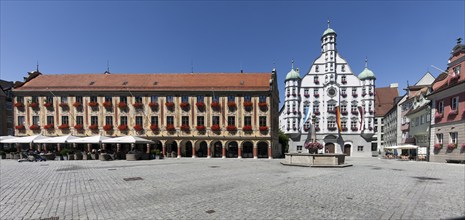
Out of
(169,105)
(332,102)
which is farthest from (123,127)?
(332,102)

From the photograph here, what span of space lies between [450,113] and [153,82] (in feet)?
124

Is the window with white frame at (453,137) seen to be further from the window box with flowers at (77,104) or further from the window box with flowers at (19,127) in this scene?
the window box with flowers at (19,127)

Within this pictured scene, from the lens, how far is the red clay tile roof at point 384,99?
62344 mm

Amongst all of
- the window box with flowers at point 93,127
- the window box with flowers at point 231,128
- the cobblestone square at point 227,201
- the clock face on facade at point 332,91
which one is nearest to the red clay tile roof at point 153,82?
the window box with flowers at point 93,127

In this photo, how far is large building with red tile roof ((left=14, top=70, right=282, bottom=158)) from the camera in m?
31.4

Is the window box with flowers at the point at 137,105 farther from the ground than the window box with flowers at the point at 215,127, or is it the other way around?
the window box with flowers at the point at 137,105

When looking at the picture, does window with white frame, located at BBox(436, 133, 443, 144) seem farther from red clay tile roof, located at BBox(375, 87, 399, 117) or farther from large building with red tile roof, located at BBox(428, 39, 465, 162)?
red clay tile roof, located at BBox(375, 87, 399, 117)

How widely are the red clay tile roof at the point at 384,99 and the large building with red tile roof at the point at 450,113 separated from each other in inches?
1528

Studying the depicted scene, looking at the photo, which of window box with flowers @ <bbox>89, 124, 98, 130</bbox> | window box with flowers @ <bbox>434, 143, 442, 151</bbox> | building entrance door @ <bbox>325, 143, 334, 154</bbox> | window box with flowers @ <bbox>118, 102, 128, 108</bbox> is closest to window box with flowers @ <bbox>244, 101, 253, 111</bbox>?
window box with flowers @ <bbox>118, 102, 128, 108</bbox>

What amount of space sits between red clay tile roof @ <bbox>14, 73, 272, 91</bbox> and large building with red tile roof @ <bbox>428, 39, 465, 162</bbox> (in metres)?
20.3

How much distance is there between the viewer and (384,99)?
64375 millimetres

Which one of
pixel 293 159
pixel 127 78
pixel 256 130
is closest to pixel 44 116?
pixel 127 78

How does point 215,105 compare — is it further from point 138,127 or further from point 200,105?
point 138,127

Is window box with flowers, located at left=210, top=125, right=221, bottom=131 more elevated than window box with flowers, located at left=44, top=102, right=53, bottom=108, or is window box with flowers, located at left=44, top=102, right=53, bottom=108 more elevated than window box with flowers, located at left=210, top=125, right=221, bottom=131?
window box with flowers, located at left=44, top=102, right=53, bottom=108
